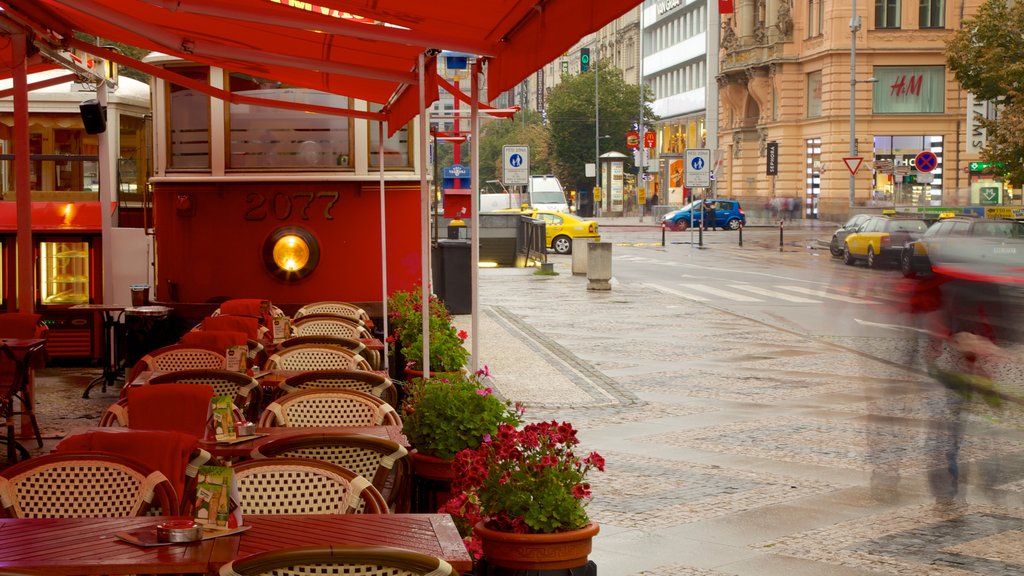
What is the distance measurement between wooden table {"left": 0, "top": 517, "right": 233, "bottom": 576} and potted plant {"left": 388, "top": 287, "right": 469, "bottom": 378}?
5179 millimetres

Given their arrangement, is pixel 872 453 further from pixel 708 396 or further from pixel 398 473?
pixel 398 473

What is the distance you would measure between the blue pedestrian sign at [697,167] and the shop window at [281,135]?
36790mm

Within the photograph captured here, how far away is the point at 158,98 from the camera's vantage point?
49.6ft

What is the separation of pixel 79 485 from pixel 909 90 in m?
66.9

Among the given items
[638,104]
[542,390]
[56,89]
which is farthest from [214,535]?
[638,104]

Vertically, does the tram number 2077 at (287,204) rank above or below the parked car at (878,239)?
above

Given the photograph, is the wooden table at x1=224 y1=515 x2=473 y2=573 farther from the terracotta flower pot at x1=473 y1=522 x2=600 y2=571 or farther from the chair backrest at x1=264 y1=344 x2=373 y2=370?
the chair backrest at x1=264 y1=344 x2=373 y2=370

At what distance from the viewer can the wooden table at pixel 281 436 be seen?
6438 mm

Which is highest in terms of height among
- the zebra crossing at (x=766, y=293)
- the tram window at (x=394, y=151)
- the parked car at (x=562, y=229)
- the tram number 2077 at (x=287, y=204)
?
the tram window at (x=394, y=151)

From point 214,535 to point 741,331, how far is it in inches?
707

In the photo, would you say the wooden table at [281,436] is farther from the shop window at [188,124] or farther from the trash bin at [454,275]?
the trash bin at [454,275]

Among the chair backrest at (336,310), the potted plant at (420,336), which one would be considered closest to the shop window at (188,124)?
the chair backrest at (336,310)

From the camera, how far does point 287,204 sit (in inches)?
587

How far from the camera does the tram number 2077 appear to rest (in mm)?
14891
